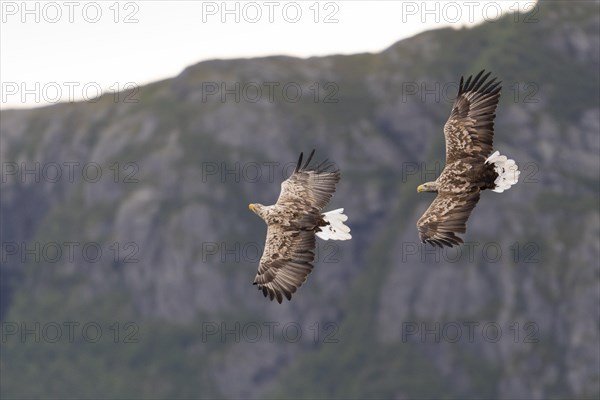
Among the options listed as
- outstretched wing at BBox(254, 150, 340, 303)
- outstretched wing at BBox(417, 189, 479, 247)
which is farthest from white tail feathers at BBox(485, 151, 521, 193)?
outstretched wing at BBox(254, 150, 340, 303)

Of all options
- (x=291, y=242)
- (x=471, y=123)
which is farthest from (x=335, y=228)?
(x=471, y=123)

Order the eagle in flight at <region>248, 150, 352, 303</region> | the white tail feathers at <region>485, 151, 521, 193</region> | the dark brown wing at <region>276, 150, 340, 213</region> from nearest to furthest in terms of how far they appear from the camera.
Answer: the white tail feathers at <region>485, 151, 521, 193</region>
the eagle in flight at <region>248, 150, 352, 303</region>
the dark brown wing at <region>276, 150, 340, 213</region>

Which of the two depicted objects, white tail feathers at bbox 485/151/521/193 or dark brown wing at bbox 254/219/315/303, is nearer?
white tail feathers at bbox 485/151/521/193

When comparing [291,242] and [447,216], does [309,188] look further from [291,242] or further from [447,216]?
[447,216]

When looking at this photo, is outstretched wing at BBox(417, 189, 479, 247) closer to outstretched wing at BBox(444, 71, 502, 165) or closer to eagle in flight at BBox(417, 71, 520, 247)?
eagle in flight at BBox(417, 71, 520, 247)

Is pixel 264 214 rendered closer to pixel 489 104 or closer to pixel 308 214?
pixel 308 214

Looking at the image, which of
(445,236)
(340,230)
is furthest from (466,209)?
(340,230)
